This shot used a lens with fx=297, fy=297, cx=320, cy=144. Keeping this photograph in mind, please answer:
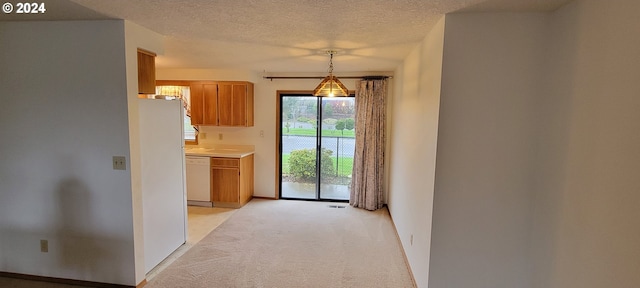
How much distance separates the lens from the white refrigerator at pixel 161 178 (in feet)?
8.91

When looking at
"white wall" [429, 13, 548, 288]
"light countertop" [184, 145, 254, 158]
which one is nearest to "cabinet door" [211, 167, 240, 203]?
"light countertop" [184, 145, 254, 158]

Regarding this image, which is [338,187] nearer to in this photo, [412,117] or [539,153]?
[412,117]

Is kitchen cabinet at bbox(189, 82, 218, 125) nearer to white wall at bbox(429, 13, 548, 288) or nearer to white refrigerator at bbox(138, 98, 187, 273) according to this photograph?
white refrigerator at bbox(138, 98, 187, 273)

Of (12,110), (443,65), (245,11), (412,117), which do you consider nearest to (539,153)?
(443,65)

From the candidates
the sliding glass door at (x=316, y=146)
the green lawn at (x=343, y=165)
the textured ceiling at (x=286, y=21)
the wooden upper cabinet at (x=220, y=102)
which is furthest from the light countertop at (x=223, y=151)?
the textured ceiling at (x=286, y=21)

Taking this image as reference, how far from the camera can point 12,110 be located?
2504mm

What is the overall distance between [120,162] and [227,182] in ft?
7.83

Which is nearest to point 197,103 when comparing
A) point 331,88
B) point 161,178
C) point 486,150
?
point 161,178

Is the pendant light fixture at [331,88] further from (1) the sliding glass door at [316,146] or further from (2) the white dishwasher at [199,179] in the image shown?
(2) the white dishwasher at [199,179]

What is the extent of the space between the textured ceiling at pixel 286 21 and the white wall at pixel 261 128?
57.0 inches

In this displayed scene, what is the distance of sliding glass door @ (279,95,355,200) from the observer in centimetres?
516

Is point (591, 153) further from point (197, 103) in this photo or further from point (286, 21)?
point (197, 103)

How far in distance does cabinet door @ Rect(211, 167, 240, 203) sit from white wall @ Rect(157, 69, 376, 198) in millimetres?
647

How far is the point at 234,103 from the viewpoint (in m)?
4.99
